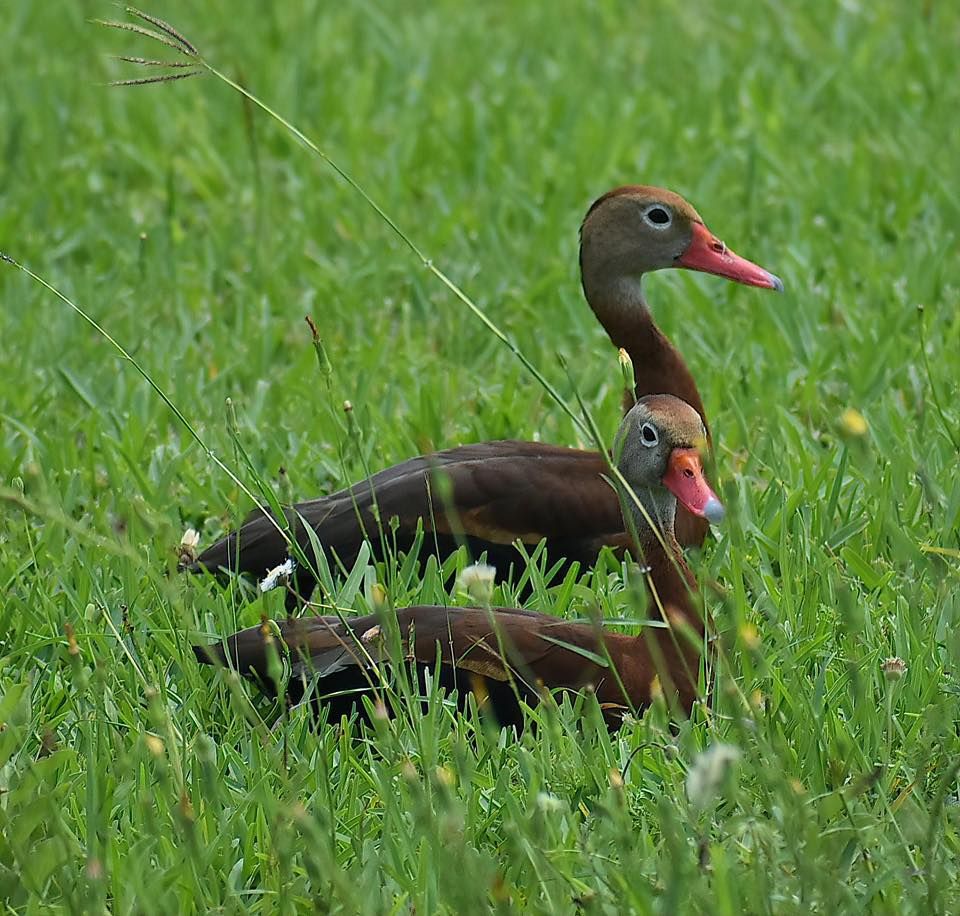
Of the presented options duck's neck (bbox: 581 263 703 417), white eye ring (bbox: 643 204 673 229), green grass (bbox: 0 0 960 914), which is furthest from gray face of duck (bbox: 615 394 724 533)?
white eye ring (bbox: 643 204 673 229)

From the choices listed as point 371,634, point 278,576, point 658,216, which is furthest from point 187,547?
point 658,216

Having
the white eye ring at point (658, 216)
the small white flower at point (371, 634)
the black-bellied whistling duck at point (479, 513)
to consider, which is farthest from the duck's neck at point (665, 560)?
the white eye ring at point (658, 216)

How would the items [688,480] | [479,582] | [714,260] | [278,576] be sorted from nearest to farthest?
[479,582] → [688,480] → [278,576] → [714,260]

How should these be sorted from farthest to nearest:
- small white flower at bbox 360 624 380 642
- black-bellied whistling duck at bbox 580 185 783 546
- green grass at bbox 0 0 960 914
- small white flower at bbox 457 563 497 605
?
black-bellied whistling duck at bbox 580 185 783 546 → small white flower at bbox 360 624 380 642 → green grass at bbox 0 0 960 914 → small white flower at bbox 457 563 497 605

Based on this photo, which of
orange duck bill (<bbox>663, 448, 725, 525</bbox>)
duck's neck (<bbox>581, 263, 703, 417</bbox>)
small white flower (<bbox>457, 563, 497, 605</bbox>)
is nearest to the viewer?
small white flower (<bbox>457, 563, 497, 605</bbox>)

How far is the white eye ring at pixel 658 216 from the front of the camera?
4.73 meters

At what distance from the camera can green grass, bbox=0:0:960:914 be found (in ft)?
9.41

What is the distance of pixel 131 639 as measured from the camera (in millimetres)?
3801

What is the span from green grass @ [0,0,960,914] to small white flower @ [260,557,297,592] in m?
0.05

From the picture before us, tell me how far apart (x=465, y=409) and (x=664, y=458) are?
1.51 metres

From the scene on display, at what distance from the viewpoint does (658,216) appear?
15.6 ft

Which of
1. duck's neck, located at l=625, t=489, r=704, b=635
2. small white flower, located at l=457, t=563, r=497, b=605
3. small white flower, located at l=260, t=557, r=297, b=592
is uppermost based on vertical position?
small white flower, located at l=457, t=563, r=497, b=605

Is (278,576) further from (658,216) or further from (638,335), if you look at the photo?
(658,216)

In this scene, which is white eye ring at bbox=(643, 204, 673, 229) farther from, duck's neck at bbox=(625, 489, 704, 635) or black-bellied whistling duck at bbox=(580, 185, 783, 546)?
duck's neck at bbox=(625, 489, 704, 635)
